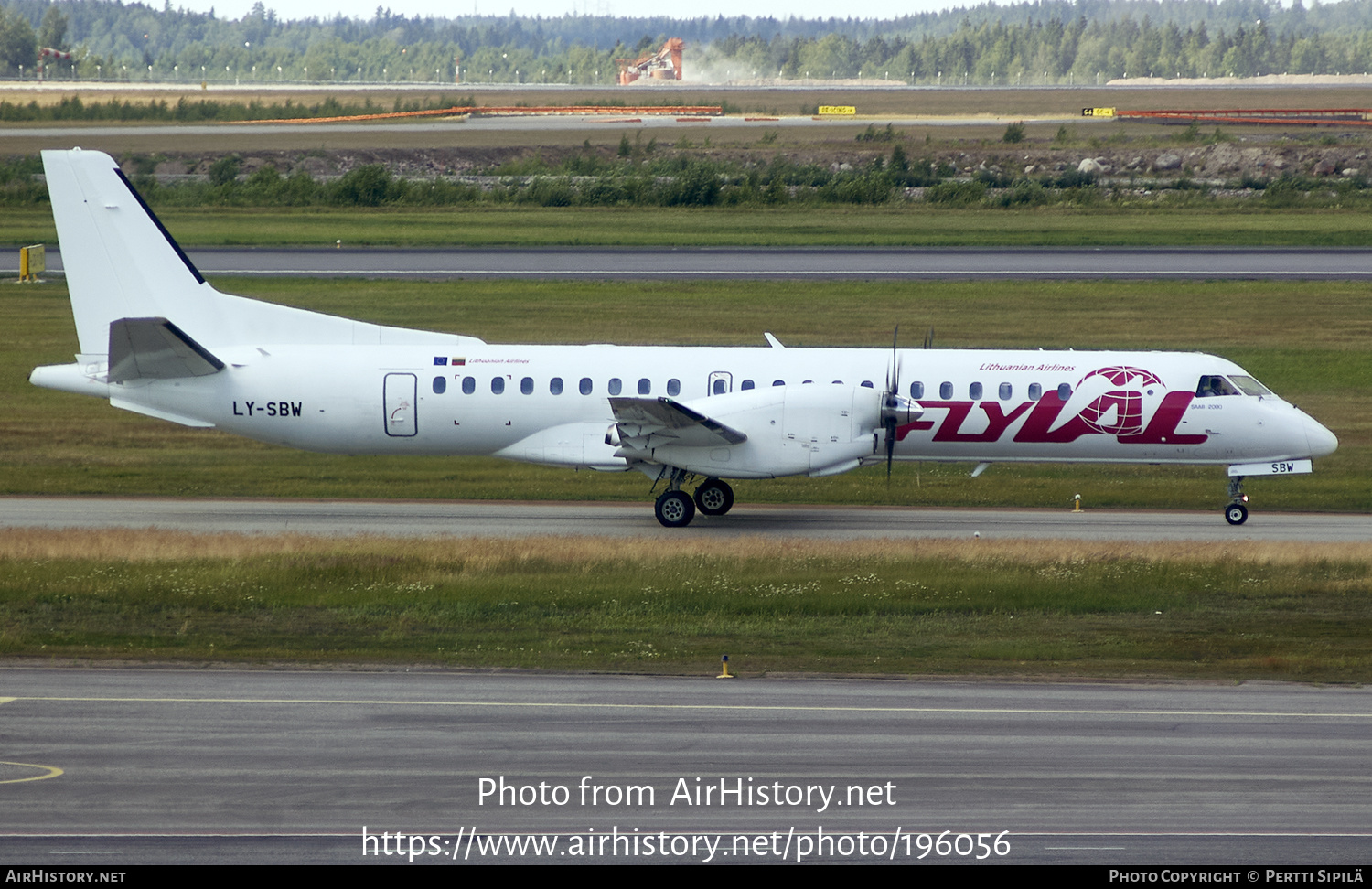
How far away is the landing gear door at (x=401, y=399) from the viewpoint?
26.1m

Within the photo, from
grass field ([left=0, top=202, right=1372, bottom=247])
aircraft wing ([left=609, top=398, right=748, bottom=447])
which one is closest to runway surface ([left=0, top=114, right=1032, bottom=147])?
grass field ([left=0, top=202, right=1372, bottom=247])

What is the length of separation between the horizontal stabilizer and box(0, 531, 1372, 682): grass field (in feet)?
10.9

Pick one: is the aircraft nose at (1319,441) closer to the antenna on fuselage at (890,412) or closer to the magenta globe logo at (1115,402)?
the magenta globe logo at (1115,402)

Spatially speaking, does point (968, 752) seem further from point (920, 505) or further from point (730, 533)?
point (920, 505)

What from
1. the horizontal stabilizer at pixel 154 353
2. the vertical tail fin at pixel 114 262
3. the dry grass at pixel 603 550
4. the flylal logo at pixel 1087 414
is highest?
the vertical tail fin at pixel 114 262

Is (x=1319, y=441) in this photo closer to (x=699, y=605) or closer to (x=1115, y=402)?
(x=1115, y=402)

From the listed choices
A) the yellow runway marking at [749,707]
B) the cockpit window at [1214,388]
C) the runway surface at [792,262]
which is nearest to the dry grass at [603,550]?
the cockpit window at [1214,388]

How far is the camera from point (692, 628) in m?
18.9

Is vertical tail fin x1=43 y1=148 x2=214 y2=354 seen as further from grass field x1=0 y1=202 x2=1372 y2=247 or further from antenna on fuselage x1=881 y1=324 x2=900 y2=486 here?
grass field x1=0 y1=202 x2=1372 y2=247

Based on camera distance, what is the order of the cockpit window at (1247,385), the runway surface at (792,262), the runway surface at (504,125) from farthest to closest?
1. the runway surface at (504,125)
2. the runway surface at (792,262)
3. the cockpit window at (1247,385)

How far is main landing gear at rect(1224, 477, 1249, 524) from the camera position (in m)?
26.6

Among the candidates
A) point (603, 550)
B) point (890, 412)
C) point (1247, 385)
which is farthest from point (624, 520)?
point (1247, 385)

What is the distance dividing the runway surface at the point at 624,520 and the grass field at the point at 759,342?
1.10 metres

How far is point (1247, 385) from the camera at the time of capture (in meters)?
26.5
